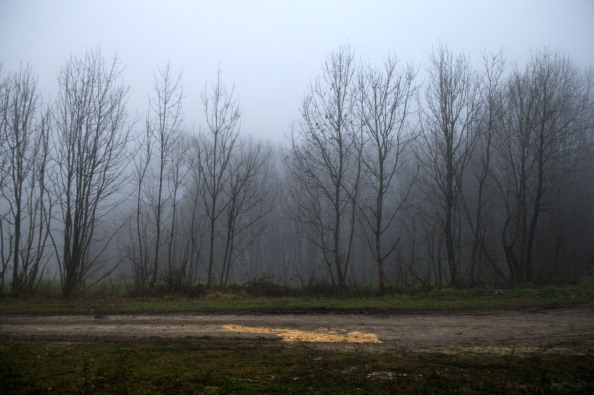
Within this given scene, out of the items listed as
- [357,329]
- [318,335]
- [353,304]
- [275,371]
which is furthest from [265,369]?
[353,304]

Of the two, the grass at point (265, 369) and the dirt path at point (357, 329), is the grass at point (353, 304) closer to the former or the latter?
the dirt path at point (357, 329)

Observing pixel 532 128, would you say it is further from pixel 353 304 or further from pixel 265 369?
pixel 265 369

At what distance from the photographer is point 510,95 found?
21.7 metres

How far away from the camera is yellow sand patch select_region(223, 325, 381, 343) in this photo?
7.07 meters

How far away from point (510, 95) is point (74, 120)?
22.0 metres

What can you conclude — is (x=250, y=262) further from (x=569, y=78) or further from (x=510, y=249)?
(x=569, y=78)

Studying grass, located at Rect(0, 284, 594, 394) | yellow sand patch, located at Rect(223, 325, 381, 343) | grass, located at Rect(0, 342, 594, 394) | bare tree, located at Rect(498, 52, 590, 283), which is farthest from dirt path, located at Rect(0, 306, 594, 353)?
bare tree, located at Rect(498, 52, 590, 283)

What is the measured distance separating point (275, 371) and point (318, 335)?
2583mm

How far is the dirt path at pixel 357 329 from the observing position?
6.71m

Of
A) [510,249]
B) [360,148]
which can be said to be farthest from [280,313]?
[510,249]

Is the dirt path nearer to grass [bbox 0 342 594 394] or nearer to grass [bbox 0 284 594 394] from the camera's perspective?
grass [bbox 0 284 594 394]

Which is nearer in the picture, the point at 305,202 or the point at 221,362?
the point at 221,362

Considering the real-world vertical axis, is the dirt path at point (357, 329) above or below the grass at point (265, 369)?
below

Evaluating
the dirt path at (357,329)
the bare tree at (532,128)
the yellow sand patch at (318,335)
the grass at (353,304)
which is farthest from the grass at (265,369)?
the bare tree at (532,128)
